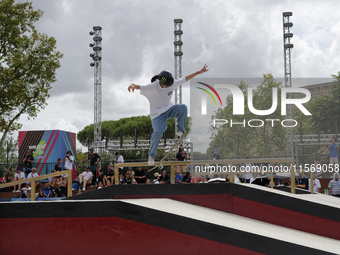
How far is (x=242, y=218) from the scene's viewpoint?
21.9 feet

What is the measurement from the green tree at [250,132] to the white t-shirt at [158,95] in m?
5.43

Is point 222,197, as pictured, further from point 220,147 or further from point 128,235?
point 220,147

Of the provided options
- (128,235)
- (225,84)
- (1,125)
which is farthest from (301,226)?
(1,125)

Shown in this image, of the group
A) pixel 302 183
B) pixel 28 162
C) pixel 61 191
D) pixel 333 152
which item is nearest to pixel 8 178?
pixel 28 162

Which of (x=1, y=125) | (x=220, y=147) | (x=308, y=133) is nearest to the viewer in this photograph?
(x=220, y=147)

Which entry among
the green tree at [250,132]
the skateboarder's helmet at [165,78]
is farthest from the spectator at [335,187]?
the skateboarder's helmet at [165,78]

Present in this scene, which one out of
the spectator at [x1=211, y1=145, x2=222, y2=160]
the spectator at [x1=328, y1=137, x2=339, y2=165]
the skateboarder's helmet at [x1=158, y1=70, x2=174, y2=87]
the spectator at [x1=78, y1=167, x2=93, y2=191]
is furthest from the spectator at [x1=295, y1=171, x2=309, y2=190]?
the spectator at [x1=78, y1=167, x2=93, y2=191]

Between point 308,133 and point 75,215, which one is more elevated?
point 308,133

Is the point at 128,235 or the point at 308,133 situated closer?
the point at 128,235

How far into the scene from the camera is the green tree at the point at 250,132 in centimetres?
1376

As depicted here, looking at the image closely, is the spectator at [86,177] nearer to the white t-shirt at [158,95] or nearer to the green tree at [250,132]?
the green tree at [250,132]

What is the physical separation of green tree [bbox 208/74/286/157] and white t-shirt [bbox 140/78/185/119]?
543 cm

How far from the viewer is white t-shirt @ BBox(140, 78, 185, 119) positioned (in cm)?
805

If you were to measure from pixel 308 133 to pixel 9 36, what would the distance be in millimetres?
18999
